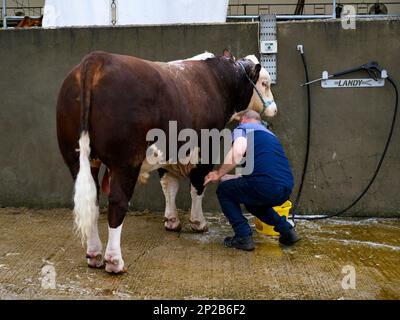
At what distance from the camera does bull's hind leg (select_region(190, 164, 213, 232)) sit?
18.6 ft

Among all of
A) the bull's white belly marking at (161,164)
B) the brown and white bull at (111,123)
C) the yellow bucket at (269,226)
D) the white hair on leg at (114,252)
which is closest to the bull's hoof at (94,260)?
the brown and white bull at (111,123)

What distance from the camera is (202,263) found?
4.84 metres

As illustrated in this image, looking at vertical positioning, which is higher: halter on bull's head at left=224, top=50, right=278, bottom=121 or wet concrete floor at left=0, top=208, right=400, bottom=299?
halter on bull's head at left=224, top=50, right=278, bottom=121

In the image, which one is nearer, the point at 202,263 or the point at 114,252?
the point at 114,252

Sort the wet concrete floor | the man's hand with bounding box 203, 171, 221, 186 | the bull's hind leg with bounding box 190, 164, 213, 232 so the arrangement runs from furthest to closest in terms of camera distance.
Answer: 1. the bull's hind leg with bounding box 190, 164, 213, 232
2. the man's hand with bounding box 203, 171, 221, 186
3. the wet concrete floor

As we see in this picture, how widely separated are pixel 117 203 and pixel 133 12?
3.00 m

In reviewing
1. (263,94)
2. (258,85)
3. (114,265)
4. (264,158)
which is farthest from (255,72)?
(114,265)

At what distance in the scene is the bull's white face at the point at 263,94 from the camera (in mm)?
5969

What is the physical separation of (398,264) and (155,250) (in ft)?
6.63

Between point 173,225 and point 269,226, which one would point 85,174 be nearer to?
point 173,225

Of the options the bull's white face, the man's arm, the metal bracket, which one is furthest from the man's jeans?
the metal bracket

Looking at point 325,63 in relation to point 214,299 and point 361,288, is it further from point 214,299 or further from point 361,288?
point 214,299

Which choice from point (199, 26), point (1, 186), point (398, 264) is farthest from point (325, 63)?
point (1, 186)

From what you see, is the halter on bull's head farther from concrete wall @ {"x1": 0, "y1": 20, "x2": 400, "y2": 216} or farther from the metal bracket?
concrete wall @ {"x1": 0, "y1": 20, "x2": 400, "y2": 216}
